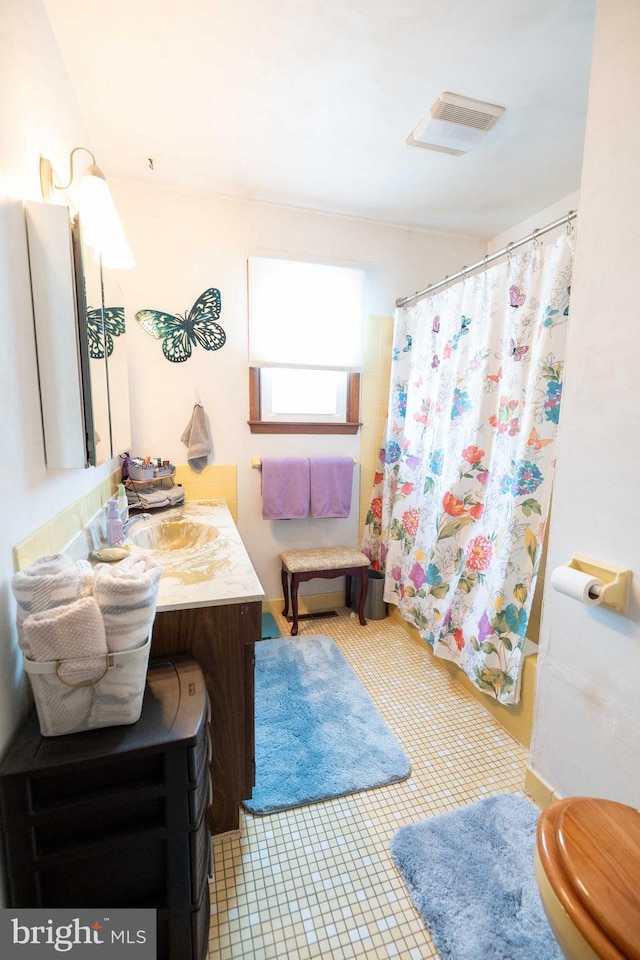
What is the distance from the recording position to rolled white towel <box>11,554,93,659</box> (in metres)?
0.81

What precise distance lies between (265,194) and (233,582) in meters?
2.14

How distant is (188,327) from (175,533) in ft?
3.85

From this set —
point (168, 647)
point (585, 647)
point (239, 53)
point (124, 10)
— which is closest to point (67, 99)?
point (124, 10)

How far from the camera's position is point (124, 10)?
1.23 meters

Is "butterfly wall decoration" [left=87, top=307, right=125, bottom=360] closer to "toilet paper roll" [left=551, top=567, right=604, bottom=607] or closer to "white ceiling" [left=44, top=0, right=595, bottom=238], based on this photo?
"white ceiling" [left=44, top=0, right=595, bottom=238]

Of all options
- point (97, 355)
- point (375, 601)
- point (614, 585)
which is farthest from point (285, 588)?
point (614, 585)

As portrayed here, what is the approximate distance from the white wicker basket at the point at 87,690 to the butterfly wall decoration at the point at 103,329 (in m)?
0.88

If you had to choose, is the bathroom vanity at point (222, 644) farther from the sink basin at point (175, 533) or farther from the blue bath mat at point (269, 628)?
the blue bath mat at point (269, 628)

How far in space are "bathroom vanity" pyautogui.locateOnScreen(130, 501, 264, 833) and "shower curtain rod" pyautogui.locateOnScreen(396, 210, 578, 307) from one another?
5.31 feet

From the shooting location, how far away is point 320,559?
8.32 feet

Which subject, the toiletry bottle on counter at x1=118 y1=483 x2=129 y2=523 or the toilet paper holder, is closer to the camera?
the toilet paper holder

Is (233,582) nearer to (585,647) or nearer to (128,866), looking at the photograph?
(128,866)

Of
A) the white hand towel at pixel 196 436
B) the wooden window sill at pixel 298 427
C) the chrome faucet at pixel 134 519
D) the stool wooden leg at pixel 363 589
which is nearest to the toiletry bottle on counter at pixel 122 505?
the chrome faucet at pixel 134 519

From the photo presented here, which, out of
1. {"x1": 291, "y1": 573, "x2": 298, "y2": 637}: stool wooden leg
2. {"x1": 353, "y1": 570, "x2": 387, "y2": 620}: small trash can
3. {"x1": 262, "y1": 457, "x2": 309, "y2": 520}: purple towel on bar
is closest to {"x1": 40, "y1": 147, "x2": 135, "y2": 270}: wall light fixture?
{"x1": 262, "y1": 457, "x2": 309, "y2": 520}: purple towel on bar
